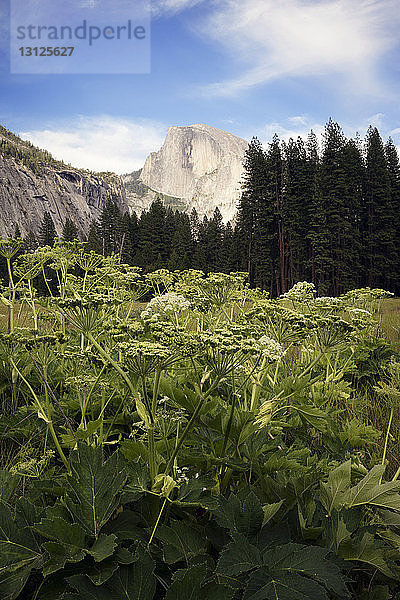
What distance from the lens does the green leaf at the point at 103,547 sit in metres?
1.59

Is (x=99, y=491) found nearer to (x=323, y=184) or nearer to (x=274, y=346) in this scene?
(x=274, y=346)

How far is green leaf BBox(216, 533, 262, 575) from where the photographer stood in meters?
1.59

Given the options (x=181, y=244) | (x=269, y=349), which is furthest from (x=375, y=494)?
(x=181, y=244)

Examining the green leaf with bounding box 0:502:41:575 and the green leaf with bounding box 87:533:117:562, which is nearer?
the green leaf with bounding box 87:533:117:562

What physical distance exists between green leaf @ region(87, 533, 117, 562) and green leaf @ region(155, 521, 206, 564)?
26 cm

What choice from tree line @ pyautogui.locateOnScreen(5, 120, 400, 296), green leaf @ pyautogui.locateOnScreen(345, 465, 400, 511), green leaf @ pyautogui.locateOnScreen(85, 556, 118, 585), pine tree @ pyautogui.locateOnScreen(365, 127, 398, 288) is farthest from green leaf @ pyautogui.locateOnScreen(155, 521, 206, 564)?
pine tree @ pyautogui.locateOnScreen(365, 127, 398, 288)

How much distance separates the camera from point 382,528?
2.27 m

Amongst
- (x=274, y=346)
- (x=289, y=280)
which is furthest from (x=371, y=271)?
(x=274, y=346)

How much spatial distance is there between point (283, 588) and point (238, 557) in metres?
0.21

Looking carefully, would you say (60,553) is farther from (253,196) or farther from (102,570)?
(253,196)

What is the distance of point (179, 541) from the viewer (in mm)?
1841

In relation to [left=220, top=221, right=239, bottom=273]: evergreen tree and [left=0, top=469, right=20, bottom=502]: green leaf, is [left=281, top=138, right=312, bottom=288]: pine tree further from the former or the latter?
[left=0, top=469, right=20, bottom=502]: green leaf

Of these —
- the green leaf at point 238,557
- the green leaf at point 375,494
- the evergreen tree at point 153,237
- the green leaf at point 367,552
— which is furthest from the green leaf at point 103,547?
the evergreen tree at point 153,237

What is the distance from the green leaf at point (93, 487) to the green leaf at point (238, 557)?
1.89ft
